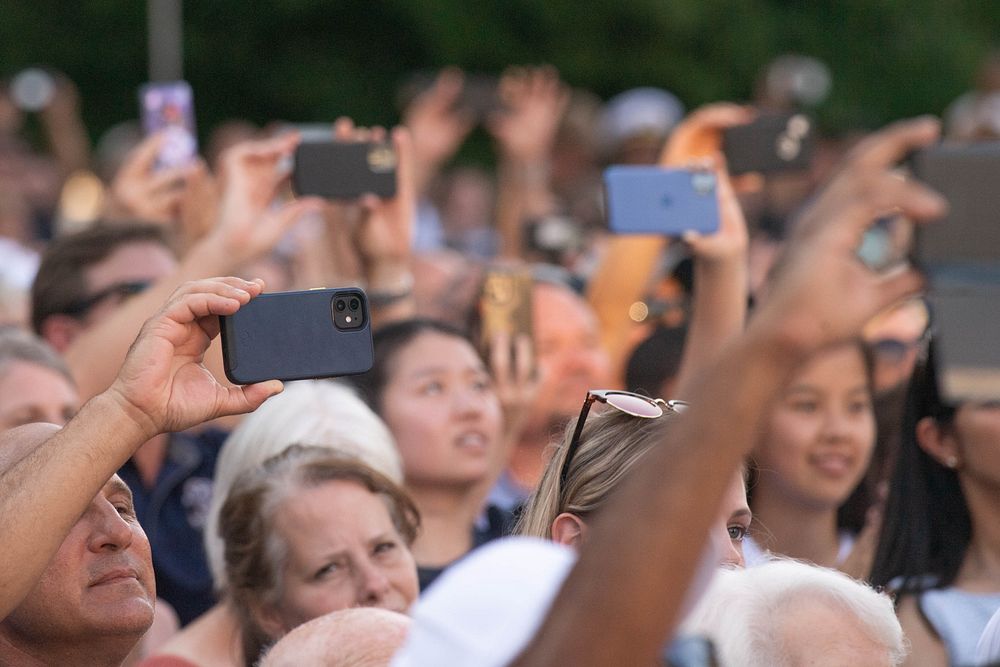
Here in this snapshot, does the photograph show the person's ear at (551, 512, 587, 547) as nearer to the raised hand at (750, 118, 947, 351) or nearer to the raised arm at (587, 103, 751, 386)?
the raised hand at (750, 118, 947, 351)

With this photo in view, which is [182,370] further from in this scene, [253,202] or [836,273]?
[253,202]

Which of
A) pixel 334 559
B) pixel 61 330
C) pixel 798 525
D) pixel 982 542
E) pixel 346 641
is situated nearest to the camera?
pixel 346 641

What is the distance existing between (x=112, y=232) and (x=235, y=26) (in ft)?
27.6

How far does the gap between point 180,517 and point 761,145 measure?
86.8 inches

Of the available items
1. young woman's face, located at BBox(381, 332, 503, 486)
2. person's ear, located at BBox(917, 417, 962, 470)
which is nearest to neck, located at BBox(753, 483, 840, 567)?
person's ear, located at BBox(917, 417, 962, 470)

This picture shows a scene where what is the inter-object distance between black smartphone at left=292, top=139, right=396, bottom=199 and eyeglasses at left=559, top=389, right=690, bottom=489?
6.04 feet

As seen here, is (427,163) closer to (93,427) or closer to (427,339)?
(427,339)

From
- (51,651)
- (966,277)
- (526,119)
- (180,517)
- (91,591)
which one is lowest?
(180,517)

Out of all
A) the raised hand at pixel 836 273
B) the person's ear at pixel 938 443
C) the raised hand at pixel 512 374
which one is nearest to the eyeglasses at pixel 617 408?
the raised hand at pixel 836 273

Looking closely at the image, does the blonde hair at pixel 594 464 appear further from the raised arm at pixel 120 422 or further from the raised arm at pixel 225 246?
the raised arm at pixel 225 246

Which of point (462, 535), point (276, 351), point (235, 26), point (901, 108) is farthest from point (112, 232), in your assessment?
point (901, 108)

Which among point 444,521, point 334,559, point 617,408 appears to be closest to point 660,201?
point 444,521

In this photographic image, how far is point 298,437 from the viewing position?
149 inches

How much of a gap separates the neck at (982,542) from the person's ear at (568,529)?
1241 mm
